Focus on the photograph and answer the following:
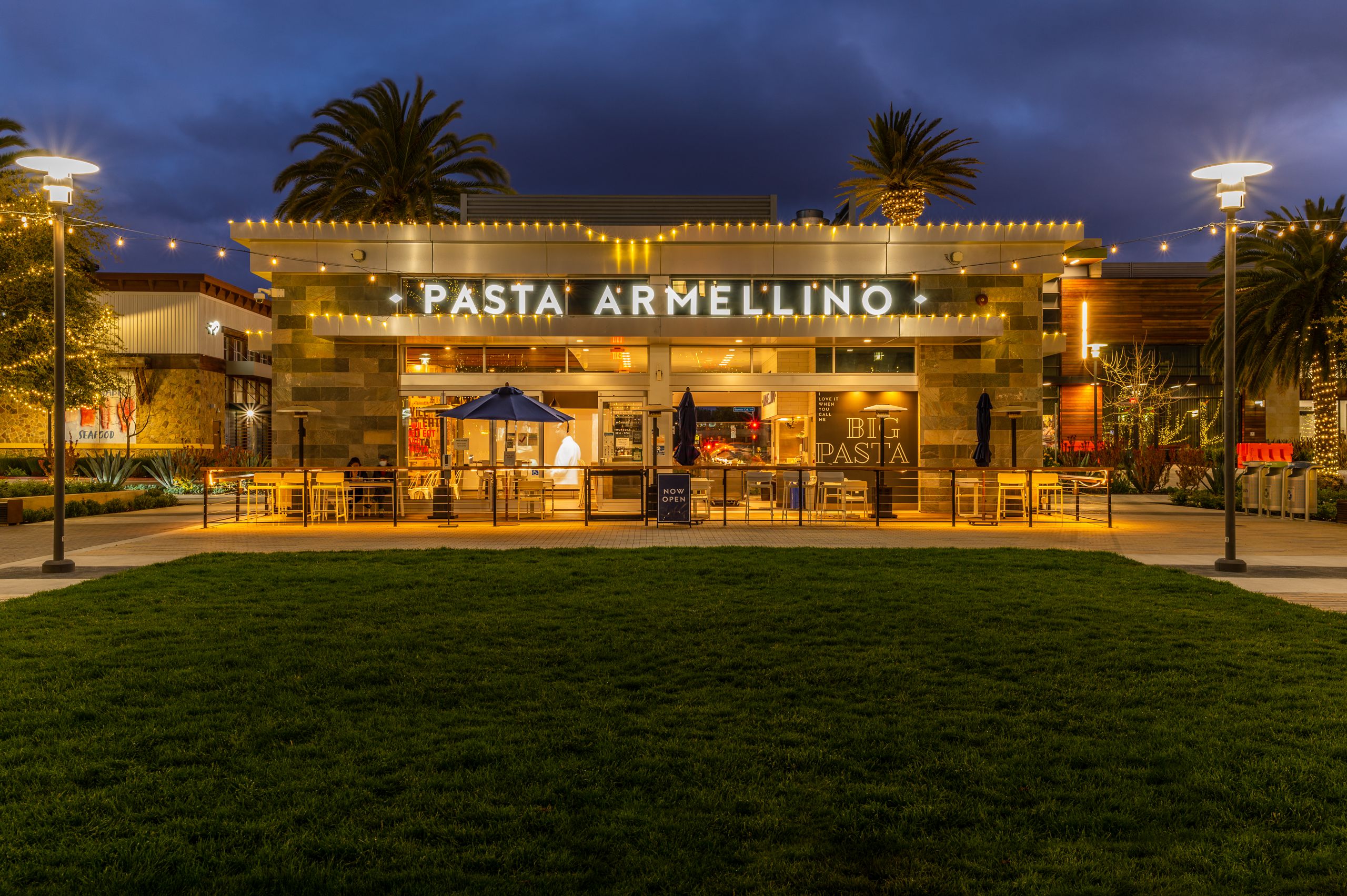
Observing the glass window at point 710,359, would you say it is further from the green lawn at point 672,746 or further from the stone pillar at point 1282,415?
the stone pillar at point 1282,415

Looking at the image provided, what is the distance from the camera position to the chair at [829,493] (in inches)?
690

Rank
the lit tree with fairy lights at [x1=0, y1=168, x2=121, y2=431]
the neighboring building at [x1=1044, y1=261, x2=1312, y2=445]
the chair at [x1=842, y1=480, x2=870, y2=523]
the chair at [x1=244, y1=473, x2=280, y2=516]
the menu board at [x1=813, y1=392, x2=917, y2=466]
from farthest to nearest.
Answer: the neighboring building at [x1=1044, y1=261, x2=1312, y2=445]
the lit tree with fairy lights at [x1=0, y1=168, x2=121, y2=431]
the menu board at [x1=813, y1=392, x2=917, y2=466]
the chair at [x1=842, y1=480, x2=870, y2=523]
the chair at [x1=244, y1=473, x2=280, y2=516]

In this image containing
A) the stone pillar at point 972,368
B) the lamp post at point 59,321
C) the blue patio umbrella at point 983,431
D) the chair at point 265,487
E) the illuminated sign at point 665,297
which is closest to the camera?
the lamp post at point 59,321

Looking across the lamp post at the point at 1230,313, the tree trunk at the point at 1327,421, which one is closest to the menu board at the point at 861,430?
the lamp post at the point at 1230,313

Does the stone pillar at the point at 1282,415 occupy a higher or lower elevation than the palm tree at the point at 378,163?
lower

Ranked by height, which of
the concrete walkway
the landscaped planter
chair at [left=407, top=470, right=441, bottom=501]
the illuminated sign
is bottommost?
the concrete walkway

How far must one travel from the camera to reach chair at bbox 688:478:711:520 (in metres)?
17.3

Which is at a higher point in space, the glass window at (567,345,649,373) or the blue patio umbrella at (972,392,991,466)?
the glass window at (567,345,649,373)

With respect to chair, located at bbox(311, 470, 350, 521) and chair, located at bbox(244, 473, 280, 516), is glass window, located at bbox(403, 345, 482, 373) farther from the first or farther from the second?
chair, located at bbox(244, 473, 280, 516)

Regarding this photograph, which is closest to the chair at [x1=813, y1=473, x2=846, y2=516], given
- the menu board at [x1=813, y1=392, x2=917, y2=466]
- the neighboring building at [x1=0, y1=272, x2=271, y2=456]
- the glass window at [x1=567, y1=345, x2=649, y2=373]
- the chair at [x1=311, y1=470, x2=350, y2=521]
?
the menu board at [x1=813, y1=392, x2=917, y2=466]

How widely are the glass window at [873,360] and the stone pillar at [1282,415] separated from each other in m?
37.5

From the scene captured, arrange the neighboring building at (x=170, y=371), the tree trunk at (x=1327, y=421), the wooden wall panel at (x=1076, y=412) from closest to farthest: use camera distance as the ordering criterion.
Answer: the tree trunk at (x=1327, y=421), the neighboring building at (x=170, y=371), the wooden wall panel at (x=1076, y=412)

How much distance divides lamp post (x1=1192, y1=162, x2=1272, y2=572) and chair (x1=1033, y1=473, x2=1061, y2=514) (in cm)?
623

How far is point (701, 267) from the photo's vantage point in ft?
65.1
